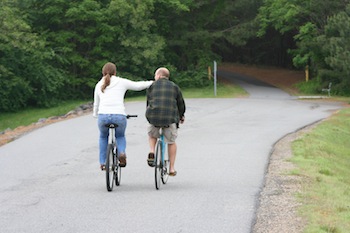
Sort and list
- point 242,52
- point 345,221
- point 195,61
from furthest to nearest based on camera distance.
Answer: point 242,52
point 195,61
point 345,221

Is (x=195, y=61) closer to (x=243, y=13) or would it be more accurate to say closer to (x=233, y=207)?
(x=243, y=13)

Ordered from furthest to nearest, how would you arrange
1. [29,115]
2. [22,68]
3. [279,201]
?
1. [22,68]
2. [29,115]
3. [279,201]

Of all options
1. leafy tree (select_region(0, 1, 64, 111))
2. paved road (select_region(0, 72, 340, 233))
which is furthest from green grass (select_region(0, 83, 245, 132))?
paved road (select_region(0, 72, 340, 233))

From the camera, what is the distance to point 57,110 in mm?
34969

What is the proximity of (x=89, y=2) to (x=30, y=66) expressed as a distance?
5.70 m

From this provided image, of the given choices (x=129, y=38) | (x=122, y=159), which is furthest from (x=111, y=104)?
(x=129, y=38)

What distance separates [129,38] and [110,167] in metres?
31.5

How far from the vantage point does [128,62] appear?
136 feet

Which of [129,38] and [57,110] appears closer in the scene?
[57,110]

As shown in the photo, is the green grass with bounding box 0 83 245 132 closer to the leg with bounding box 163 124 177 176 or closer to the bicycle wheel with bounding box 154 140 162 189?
the leg with bounding box 163 124 177 176

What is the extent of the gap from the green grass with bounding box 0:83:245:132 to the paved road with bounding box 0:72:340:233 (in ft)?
38.7

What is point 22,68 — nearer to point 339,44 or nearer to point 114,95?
point 339,44

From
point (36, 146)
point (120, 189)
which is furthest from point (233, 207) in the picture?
point (36, 146)

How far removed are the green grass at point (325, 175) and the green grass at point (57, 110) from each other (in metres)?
15.7
